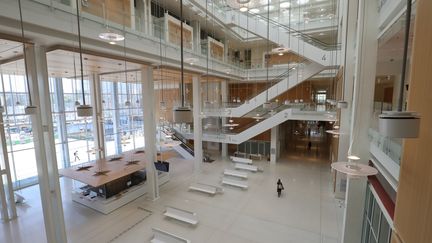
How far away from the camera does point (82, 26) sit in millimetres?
5621

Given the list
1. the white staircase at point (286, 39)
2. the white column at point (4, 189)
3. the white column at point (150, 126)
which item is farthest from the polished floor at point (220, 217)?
the white staircase at point (286, 39)

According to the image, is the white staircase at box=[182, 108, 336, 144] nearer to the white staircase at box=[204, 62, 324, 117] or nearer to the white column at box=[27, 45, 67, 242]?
the white staircase at box=[204, 62, 324, 117]

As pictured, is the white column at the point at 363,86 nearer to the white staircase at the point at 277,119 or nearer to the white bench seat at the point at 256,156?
the white staircase at the point at 277,119

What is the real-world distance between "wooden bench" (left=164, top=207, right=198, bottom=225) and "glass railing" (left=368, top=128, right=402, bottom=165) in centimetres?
623

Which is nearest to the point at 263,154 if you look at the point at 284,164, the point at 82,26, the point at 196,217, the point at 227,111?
the point at 284,164

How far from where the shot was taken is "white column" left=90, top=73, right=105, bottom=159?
12.6 meters

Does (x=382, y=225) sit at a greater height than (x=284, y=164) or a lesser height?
greater

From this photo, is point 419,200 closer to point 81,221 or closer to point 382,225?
point 382,225

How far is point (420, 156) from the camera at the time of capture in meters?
1.76

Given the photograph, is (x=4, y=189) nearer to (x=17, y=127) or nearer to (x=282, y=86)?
(x=17, y=127)

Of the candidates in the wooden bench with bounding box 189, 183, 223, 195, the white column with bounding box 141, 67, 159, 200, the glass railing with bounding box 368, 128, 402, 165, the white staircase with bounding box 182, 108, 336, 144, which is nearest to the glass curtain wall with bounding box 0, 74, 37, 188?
the white column with bounding box 141, 67, 159, 200

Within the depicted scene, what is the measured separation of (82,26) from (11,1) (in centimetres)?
148

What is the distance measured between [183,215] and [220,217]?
148 centimetres

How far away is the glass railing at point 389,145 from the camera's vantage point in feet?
12.0
